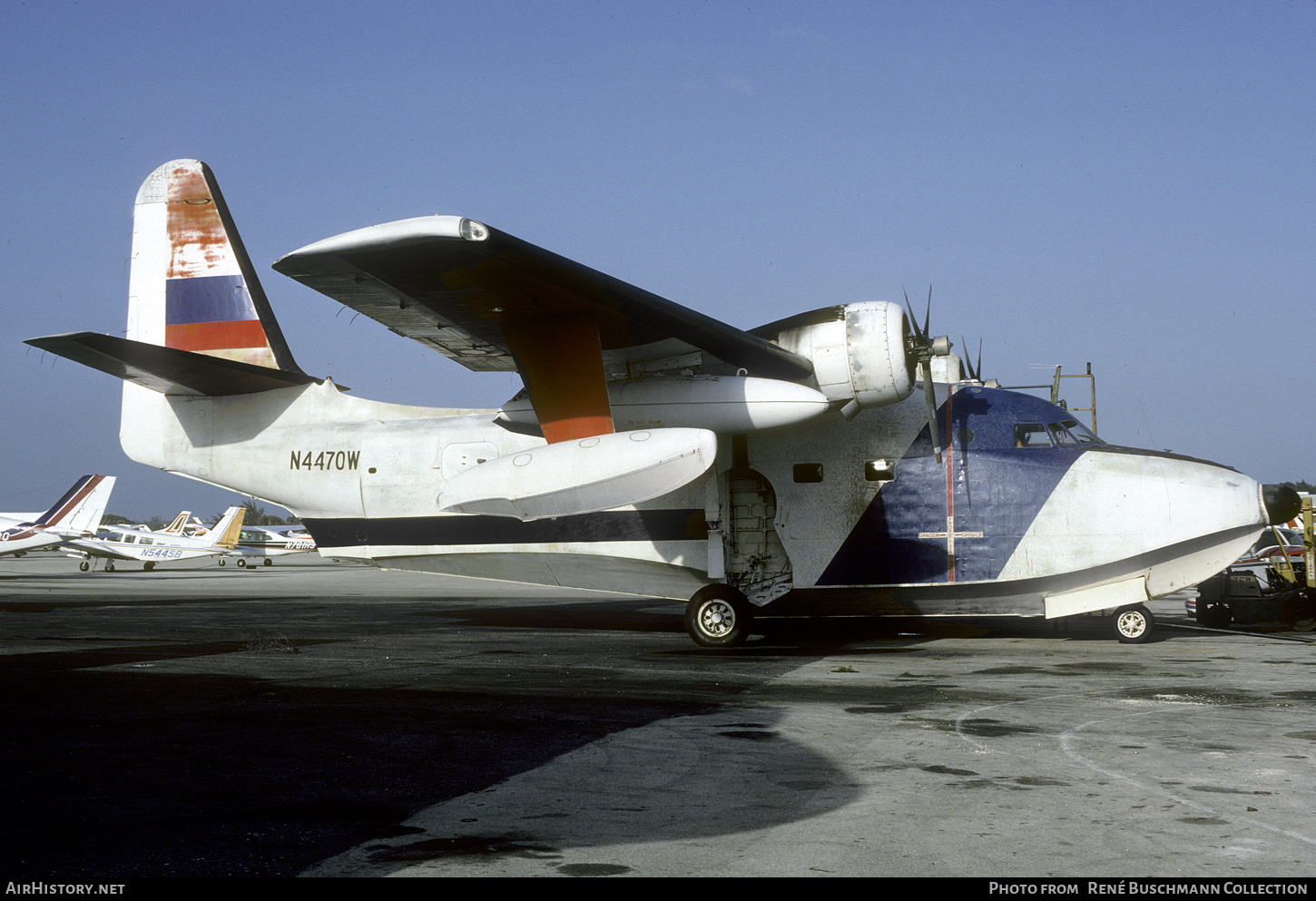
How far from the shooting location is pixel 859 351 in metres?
12.5

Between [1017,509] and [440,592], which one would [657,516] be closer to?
[1017,509]

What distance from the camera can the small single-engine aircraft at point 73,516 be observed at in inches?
1748

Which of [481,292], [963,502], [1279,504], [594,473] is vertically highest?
[481,292]

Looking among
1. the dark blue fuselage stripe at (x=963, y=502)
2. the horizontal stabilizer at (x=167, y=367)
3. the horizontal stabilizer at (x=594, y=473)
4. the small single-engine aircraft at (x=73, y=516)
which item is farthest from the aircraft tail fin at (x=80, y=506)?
the dark blue fuselage stripe at (x=963, y=502)

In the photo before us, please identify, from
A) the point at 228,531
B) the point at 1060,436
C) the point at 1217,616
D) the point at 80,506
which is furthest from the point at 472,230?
the point at 228,531

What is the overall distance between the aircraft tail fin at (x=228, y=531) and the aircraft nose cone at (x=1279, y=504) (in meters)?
51.0

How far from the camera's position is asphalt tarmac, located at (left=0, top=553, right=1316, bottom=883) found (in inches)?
164

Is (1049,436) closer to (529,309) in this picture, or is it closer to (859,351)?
(859,351)

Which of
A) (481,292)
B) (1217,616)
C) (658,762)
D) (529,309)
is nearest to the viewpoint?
(658,762)

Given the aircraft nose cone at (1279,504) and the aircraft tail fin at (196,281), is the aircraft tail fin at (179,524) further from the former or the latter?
the aircraft nose cone at (1279,504)

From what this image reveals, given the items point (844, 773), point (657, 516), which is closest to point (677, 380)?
point (657, 516)

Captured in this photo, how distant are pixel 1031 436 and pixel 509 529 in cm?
811

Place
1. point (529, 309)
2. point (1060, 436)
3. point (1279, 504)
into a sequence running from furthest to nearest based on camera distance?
point (1060, 436), point (1279, 504), point (529, 309)

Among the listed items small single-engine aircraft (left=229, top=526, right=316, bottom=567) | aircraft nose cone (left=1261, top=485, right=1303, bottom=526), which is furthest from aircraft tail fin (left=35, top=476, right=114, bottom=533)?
aircraft nose cone (left=1261, top=485, right=1303, bottom=526)
